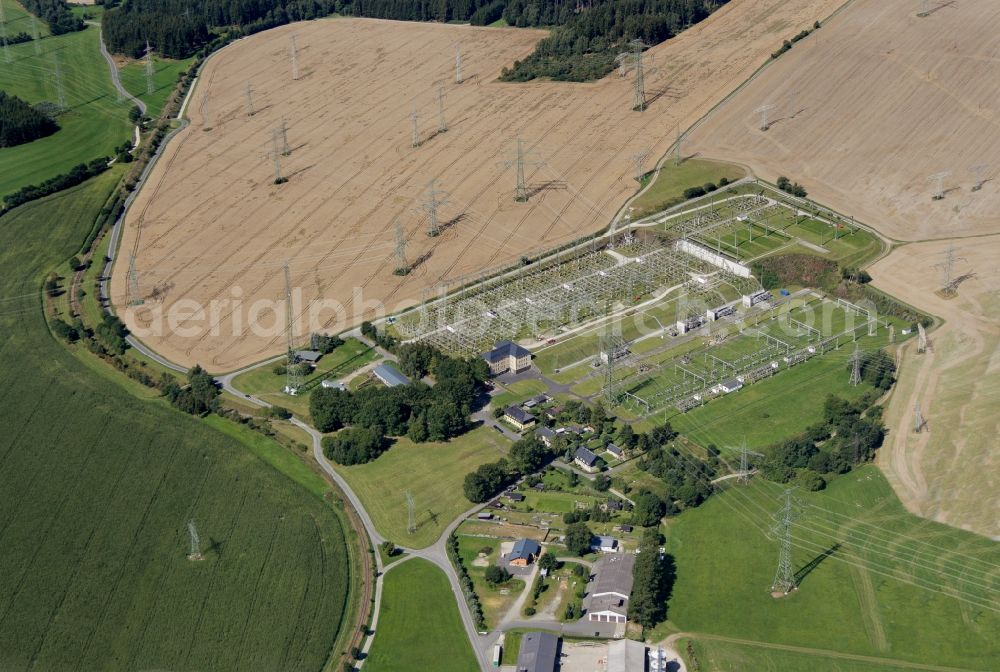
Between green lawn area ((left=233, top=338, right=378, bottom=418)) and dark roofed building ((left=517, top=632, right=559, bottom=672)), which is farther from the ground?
dark roofed building ((left=517, top=632, right=559, bottom=672))

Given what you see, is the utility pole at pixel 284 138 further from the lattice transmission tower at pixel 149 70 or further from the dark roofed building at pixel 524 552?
the dark roofed building at pixel 524 552

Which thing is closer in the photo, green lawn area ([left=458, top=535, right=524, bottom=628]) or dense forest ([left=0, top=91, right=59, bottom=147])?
green lawn area ([left=458, top=535, right=524, bottom=628])

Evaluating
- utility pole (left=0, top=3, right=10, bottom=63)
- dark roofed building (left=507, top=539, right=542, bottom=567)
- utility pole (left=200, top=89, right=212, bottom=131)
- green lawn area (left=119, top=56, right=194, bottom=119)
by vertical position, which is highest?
dark roofed building (left=507, top=539, right=542, bottom=567)

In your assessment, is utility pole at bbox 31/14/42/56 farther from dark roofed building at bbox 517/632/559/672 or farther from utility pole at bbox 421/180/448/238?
dark roofed building at bbox 517/632/559/672

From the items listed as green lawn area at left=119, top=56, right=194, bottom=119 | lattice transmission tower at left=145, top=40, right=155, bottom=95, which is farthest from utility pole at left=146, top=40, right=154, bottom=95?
green lawn area at left=119, top=56, right=194, bottom=119

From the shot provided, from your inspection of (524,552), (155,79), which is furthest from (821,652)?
(155,79)

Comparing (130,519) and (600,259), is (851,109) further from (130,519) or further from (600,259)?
(130,519)
